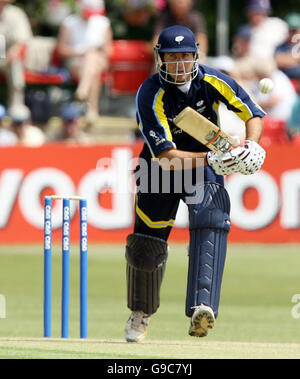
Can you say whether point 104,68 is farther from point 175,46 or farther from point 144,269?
A: point 175,46

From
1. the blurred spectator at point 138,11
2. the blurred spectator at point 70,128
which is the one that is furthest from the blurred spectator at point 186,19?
the blurred spectator at point 138,11

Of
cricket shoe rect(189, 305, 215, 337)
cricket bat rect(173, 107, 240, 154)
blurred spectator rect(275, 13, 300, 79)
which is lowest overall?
cricket shoe rect(189, 305, 215, 337)

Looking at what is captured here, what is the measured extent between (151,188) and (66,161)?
6.17 meters

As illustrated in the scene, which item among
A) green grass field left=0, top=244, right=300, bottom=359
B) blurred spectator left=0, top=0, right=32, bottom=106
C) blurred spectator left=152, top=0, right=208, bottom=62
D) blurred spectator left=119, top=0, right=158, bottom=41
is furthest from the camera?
blurred spectator left=119, top=0, right=158, bottom=41

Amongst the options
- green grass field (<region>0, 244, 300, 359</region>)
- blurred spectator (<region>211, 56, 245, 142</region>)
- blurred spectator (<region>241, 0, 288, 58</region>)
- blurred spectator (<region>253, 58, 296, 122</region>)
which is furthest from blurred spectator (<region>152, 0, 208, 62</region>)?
green grass field (<region>0, 244, 300, 359</region>)

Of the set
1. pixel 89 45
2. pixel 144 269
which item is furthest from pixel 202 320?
pixel 89 45

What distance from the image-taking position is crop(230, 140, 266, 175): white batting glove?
5.79 m

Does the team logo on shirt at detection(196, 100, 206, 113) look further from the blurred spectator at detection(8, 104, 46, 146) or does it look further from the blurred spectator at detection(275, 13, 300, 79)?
the blurred spectator at detection(275, 13, 300, 79)

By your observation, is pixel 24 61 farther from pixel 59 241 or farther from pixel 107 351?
pixel 107 351

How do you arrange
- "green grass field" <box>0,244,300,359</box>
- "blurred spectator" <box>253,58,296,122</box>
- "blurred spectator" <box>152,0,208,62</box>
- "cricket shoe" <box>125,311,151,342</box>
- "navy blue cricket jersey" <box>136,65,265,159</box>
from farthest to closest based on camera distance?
1. "blurred spectator" <box>253,58,296,122</box>
2. "blurred spectator" <box>152,0,208,62</box>
3. "cricket shoe" <box>125,311,151,342</box>
4. "navy blue cricket jersey" <box>136,65,265,159</box>
5. "green grass field" <box>0,244,300,359</box>

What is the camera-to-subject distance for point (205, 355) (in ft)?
17.6

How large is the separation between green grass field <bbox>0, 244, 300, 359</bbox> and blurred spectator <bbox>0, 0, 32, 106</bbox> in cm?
234

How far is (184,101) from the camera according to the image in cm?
606

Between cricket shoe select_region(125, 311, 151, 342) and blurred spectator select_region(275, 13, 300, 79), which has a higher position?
blurred spectator select_region(275, 13, 300, 79)
